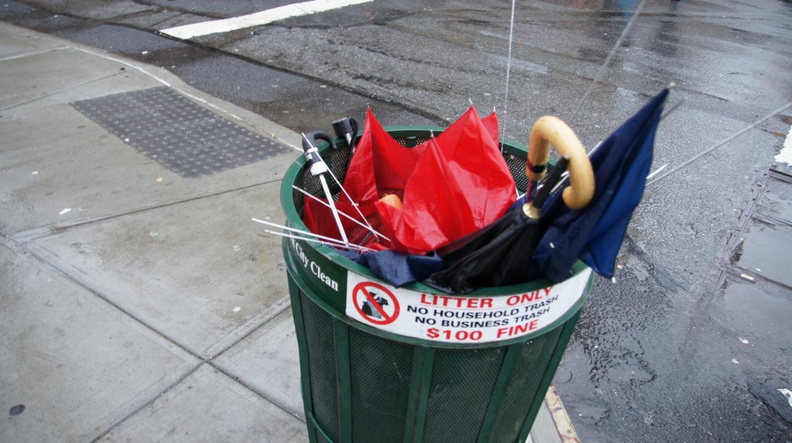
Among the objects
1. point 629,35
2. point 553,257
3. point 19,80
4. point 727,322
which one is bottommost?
point 19,80

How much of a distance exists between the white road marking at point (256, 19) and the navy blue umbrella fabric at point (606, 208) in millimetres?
7328

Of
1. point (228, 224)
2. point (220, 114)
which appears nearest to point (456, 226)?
point (228, 224)

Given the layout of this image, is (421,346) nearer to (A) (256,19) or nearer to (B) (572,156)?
(B) (572,156)

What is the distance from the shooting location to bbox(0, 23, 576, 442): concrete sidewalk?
260 centimetres

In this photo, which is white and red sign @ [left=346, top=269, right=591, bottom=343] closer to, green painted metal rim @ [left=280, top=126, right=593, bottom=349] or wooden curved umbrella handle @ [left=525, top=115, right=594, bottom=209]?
green painted metal rim @ [left=280, top=126, right=593, bottom=349]

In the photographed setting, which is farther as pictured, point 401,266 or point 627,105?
point 627,105

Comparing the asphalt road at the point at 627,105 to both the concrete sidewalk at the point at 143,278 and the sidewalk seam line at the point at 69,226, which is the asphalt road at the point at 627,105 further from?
the sidewalk seam line at the point at 69,226

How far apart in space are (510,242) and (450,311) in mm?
224

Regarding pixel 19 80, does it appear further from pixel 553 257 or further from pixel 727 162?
pixel 727 162

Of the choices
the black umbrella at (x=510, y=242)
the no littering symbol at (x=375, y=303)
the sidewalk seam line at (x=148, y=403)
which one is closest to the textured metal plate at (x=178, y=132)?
the sidewalk seam line at (x=148, y=403)

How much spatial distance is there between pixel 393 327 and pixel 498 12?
967 centimetres

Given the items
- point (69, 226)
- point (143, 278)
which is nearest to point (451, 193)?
point (143, 278)

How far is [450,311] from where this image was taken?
1391mm

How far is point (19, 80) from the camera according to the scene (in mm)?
5852
